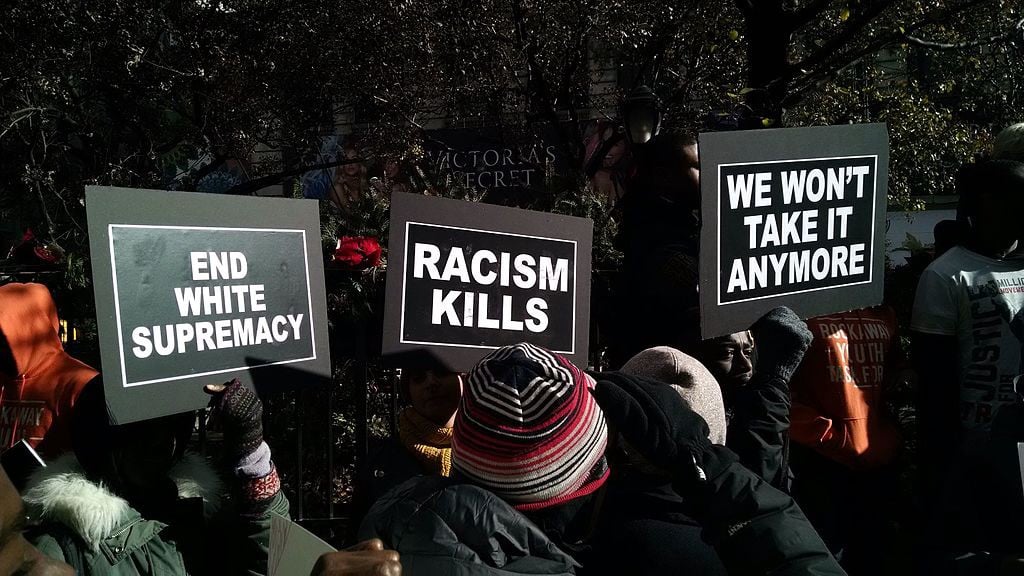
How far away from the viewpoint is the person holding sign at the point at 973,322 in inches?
137

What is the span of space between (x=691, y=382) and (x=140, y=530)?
1599mm

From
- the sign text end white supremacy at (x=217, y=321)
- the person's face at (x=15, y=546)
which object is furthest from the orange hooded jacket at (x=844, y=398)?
the person's face at (x=15, y=546)

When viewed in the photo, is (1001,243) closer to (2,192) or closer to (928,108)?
(928,108)

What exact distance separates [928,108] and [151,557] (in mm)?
11846

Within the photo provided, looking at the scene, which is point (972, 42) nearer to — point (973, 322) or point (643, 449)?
point (973, 322)

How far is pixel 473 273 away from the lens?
330 cm

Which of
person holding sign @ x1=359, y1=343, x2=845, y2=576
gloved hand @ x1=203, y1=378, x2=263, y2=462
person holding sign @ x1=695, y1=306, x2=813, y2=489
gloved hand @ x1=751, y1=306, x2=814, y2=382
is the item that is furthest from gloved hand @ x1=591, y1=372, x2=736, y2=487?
gloved hand @ x1=203, y1=378, x2=263, y2=462

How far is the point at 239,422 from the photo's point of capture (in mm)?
2840

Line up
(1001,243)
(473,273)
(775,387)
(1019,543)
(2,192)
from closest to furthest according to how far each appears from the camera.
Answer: (1019,543), (775,387), (473,273), (1001,243), (2,192)

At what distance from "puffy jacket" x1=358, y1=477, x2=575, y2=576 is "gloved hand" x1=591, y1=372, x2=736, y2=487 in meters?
0.33

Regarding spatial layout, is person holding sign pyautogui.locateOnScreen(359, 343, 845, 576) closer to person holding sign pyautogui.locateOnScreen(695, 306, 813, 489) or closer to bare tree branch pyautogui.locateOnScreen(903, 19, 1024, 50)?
person holding sign pyautogui.locateOnScreen(695, 306, 813, 489)

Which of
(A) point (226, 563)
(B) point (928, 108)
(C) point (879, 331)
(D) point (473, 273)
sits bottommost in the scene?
(A) point (226, 563)

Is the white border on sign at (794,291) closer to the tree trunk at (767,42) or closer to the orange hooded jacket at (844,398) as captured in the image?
the orange hooded jacket at (844,398)

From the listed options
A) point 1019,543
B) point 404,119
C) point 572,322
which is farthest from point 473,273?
point 404,119
